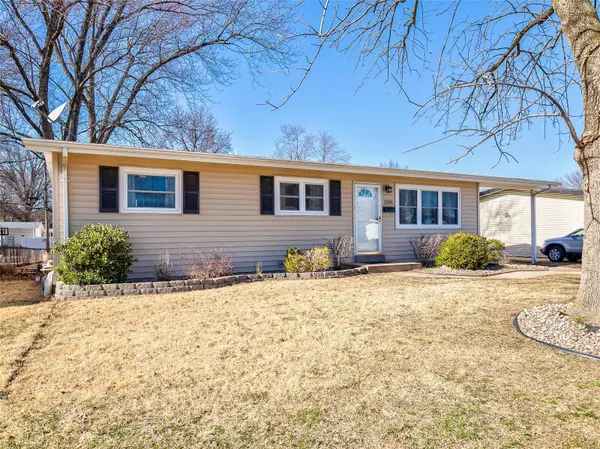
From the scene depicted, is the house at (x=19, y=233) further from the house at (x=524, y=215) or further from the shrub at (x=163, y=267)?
the house at (x=524, y=215)

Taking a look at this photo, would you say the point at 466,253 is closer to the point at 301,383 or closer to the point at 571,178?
the point at 301,383

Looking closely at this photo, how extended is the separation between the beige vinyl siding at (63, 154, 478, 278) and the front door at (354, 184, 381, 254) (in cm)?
19

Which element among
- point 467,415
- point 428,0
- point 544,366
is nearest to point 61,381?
point 467,415

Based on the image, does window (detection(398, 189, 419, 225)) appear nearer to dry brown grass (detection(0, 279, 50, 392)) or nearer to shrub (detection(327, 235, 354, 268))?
shrub (detection(327, 235, 354, 268))

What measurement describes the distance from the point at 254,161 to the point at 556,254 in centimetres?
1151

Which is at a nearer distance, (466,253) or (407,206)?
(466,253)

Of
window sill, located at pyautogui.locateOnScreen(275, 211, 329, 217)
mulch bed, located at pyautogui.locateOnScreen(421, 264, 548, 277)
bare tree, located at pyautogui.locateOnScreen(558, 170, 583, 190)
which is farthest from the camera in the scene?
bare tree, located at pyautogui.locateOnScreen(558, 170, 583, 190)

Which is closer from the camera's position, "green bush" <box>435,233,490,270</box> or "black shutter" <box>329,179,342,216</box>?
"green bush" <box>435,233,490,270</box>

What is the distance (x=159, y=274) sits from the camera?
24.9ft

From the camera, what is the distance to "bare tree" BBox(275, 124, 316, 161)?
94.0ft

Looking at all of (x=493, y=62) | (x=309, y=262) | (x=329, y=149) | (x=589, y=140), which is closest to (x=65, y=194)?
(x=309, y=262)

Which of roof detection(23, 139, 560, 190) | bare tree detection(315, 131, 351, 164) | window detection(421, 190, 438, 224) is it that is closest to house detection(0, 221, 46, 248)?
roof detection(23, 139, 560, 190)

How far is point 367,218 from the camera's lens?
10.3m

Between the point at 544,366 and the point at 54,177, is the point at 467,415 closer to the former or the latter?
the point at 544,366
